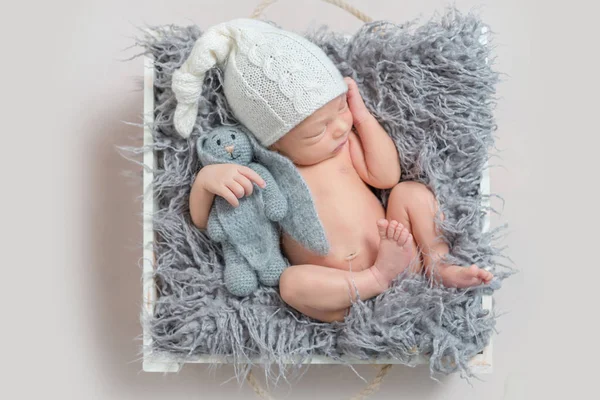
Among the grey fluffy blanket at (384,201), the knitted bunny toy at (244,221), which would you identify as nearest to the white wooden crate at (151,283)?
the grey fluffy blanket at (384,201)

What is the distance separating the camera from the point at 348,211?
1.20m

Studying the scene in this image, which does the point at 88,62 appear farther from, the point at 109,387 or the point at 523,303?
the point at 523,303

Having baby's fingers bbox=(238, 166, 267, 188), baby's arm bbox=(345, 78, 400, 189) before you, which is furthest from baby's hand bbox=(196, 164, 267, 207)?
baby's arm bbox=(345, 78, 400, 189)

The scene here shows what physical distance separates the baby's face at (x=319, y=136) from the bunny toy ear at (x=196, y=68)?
0.18 m

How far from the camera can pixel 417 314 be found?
1132 millimetres

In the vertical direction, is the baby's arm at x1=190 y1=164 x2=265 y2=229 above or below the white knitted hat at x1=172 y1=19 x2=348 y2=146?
below

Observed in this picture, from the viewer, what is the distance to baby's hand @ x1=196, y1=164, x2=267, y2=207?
3.70ft

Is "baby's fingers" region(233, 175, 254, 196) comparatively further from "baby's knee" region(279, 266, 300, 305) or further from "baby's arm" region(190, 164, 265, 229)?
"baby's knee" region(279, 266, 300, 305)

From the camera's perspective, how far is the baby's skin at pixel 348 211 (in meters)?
1.14

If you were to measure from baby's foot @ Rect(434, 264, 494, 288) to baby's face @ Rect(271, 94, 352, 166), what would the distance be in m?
0.30

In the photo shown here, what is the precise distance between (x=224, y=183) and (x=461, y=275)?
462 mm

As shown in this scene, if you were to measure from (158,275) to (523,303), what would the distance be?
837 millimetres

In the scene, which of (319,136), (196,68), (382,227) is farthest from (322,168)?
(196,68)

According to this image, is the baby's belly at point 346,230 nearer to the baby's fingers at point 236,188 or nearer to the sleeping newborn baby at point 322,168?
the sleeping newborn baby at point 322,168
